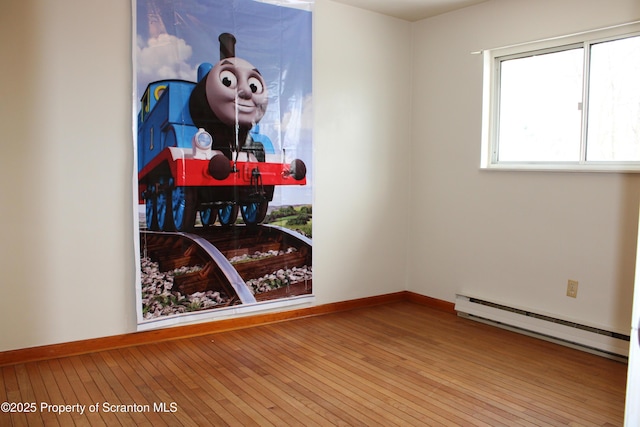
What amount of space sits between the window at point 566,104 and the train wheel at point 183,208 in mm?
2356

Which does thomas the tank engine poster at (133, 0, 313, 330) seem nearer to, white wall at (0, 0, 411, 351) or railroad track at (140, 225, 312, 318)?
railroad track at (140, 225, 312, 318)

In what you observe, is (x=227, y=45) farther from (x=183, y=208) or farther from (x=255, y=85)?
(x=183, y=208)


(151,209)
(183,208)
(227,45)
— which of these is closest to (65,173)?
(151,209)

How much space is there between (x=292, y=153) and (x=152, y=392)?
2073mm

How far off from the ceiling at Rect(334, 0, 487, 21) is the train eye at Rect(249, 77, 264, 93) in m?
1.04

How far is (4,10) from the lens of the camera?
124 inches

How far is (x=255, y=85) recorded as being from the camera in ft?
13.2

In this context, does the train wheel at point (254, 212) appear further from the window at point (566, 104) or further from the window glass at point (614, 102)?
the window glass at point (614, 102)

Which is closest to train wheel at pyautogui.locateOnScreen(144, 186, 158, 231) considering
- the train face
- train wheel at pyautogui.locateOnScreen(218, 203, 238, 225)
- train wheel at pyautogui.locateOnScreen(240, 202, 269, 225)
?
the train face

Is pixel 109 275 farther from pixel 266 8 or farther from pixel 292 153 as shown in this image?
pixel 266 8

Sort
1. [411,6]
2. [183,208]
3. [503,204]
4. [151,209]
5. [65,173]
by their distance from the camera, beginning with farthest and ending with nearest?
[411,6]
[503,204]
[183,208]
[151,209]
[65,173]

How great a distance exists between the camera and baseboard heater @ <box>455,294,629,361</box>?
353cm

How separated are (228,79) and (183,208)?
99 centimetres

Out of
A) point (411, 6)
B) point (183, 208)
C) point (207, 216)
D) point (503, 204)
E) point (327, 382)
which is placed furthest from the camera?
point (411, 6)
